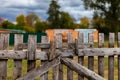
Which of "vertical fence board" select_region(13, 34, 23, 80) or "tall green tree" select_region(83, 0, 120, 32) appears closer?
"vertical fence board" select_region(13, 34, 23, 80)

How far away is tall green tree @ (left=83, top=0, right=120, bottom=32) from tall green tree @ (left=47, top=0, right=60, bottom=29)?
79.4 feet

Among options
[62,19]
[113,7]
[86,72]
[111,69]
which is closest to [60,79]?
[86,72]

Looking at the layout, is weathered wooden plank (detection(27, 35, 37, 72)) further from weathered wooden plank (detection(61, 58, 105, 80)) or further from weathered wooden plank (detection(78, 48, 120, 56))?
weathered wooden plank (detection(78, 48, 120, 56))

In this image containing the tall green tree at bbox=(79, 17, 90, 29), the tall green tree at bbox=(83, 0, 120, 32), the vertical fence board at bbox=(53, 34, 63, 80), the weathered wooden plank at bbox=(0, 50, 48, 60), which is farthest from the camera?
the tall green tree at bbox=(79, 17, 90, 29)

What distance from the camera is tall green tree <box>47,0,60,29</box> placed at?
88.3m

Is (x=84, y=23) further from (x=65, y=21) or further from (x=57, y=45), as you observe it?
(x=57, y=45)

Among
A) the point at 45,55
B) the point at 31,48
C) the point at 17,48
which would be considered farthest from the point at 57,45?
the point at 17,48

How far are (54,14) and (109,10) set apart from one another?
2967cm

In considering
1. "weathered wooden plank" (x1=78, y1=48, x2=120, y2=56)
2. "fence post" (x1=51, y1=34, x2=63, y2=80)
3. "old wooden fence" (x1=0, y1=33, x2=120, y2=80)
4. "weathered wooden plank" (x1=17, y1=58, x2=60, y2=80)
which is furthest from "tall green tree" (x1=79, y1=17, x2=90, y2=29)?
"weathered wooden plank" (x1=17, y1=58, x2=60, y2=80)

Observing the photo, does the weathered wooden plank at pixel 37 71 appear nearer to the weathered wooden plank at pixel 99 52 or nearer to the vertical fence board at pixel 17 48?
the vertical fence board at pixel 17 48

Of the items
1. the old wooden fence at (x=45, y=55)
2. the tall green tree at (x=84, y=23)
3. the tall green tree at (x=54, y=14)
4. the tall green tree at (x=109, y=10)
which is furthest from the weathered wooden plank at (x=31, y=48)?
the tall green tree at (x=84, y=23)

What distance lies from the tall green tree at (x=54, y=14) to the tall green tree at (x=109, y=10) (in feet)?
79.4

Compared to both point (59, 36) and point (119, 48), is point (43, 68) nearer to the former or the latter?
→ point (59, 36)

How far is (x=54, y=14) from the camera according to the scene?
3558 inches
